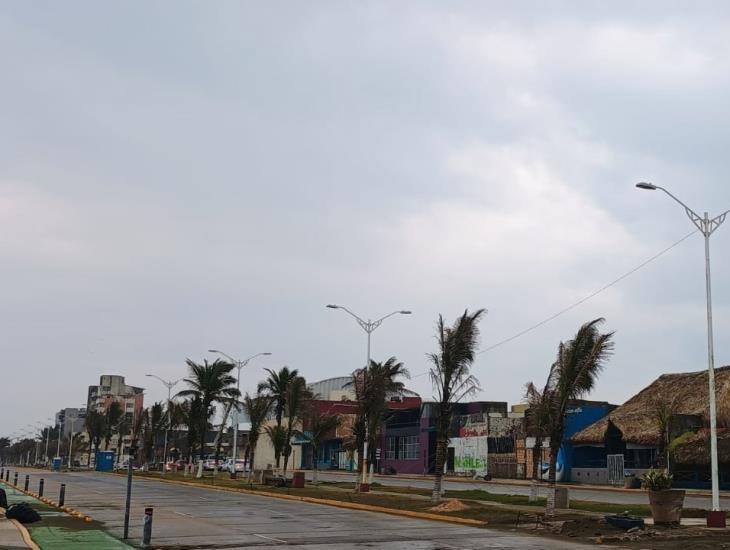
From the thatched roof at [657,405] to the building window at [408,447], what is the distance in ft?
105

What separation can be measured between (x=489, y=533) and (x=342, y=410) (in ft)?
289

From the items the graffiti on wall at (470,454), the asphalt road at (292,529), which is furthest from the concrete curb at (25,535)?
the graffiti on wall at (470,454)

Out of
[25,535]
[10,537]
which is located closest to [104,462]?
[25,535]

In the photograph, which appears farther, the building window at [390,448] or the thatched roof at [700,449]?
the building window at [390,448]

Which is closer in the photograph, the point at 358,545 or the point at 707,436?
the point at 358,545

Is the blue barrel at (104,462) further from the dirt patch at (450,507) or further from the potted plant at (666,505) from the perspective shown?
the potted plant at (666,505)

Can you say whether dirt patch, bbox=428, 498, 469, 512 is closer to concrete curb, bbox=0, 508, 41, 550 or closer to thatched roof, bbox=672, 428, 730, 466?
concrete curb, bbox=0, 508, 41, 550

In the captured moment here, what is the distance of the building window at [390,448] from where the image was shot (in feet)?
321

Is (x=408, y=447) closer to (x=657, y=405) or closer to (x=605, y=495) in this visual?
(x=657, y=405)

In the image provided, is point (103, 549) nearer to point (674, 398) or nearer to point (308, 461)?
point (674, 398)

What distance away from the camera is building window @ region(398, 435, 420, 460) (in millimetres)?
92000

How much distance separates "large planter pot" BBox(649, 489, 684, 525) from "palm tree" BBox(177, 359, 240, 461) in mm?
49710

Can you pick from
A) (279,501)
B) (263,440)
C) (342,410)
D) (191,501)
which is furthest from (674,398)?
(263,440)

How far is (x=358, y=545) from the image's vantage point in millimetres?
18844
